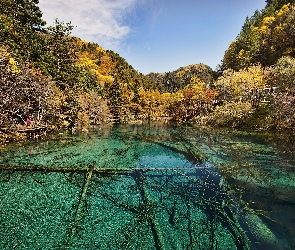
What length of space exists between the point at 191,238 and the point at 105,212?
3092 millimetres

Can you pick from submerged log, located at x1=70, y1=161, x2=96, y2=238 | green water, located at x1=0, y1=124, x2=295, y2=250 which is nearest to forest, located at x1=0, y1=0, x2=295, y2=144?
green water, located at x1=0, y1=124, x2=295, y2=250

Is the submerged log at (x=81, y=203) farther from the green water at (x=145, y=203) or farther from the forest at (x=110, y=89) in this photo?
the forest at (x=110, y=89)

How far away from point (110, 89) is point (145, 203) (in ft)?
140

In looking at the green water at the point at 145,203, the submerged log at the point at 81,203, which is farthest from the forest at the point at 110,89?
the submerged log at the point at 81,203

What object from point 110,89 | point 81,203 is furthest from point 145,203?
point 110,89

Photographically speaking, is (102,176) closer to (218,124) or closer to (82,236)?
(82,236)

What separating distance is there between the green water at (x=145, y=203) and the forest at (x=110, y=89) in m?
5.88

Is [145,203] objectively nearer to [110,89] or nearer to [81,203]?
[81,203]

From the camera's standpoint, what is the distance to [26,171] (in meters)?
11.5

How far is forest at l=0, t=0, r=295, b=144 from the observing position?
63.2ft

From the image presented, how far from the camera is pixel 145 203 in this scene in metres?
8.49

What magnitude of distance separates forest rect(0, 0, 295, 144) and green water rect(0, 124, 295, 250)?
588 centimetres

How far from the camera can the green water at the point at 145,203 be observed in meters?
6.32

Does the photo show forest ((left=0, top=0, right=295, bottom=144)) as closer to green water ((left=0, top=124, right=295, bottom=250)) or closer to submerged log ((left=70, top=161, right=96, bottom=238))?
green water ((left=0, top=124, right=295, bottom=250))
